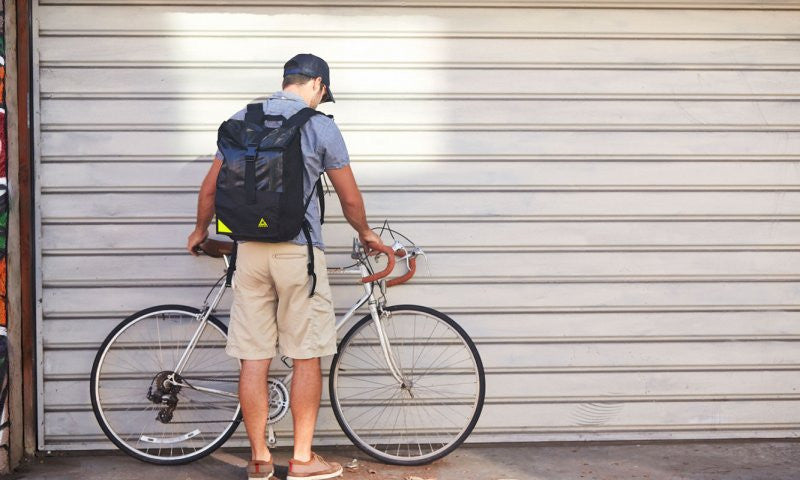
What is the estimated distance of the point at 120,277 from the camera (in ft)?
17.1

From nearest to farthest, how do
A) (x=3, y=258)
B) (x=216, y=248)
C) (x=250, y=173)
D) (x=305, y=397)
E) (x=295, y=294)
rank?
(x=250, y=173) < (x=295, y=294) < (x=305, y=397) < (x=3, y=258) < (x=216, y=248)

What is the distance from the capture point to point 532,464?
5.12 meters

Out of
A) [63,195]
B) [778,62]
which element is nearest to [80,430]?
[63,195]

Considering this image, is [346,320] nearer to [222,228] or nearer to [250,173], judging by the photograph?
[222,228]

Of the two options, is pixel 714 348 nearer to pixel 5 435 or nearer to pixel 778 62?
pixel 778 62

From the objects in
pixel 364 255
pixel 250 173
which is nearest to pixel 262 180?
pixel 250 173

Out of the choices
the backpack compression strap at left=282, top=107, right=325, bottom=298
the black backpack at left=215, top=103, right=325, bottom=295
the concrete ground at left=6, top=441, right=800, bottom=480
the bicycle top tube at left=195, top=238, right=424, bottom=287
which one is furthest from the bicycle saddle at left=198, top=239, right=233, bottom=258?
the concrete ground at left=6, top=441, right=800, bottom=480

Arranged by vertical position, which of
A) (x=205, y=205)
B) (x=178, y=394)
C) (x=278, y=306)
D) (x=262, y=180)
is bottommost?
(x=178, y=394)

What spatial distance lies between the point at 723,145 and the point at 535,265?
1.29 metres

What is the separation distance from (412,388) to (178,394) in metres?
1.29

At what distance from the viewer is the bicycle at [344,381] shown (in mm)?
5027

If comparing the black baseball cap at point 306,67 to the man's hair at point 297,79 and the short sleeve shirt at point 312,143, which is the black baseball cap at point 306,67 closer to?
the man's hair at point 297,79

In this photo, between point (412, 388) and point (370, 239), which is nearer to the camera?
point (370, 239)

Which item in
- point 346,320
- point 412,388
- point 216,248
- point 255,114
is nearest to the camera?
point 255,114
